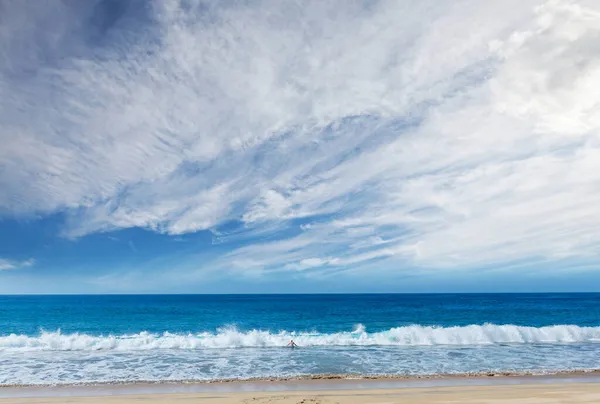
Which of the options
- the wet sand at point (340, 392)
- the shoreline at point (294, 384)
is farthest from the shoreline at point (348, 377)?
the wet sand at point (340, 392)

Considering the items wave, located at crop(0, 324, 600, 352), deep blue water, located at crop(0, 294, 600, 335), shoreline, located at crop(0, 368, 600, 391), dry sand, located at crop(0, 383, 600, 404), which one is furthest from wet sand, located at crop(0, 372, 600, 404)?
deep blue water, located at crop(0, 294, 600, 335)

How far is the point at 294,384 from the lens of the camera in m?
13.1

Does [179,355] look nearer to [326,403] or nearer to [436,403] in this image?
[326,403]

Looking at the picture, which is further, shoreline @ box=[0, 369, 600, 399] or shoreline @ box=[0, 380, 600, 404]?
shoreline @ box=[0, 369, 600, 399]

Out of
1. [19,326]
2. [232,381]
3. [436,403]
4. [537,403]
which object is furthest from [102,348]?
[19,326]

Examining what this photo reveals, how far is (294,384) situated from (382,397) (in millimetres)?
3250

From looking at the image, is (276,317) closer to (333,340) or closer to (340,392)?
(333,340)

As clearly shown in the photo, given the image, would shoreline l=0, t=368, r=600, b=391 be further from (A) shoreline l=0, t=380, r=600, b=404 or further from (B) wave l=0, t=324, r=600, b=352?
(B) wave l=0, t=324, r=600, b=352

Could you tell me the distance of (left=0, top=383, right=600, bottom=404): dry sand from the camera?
11.1 metres

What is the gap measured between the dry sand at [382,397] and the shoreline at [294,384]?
425 millimetres

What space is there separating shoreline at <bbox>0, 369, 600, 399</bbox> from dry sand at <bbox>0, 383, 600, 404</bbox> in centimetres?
42

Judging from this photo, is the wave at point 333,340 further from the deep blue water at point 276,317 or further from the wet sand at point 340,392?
→ the deep blue water at point 276,317

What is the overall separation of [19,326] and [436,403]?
4900 cm

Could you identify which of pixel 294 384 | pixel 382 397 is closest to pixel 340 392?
pixel 382 397
